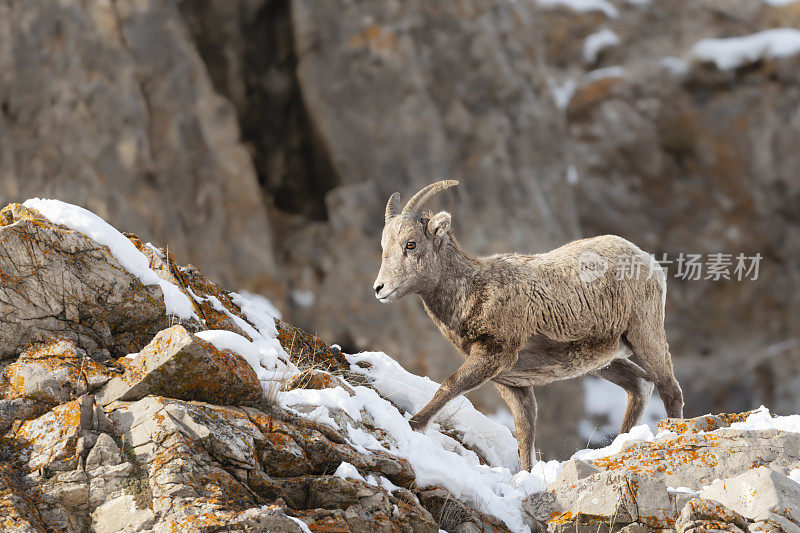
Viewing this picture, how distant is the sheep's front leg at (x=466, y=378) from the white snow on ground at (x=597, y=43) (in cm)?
2797

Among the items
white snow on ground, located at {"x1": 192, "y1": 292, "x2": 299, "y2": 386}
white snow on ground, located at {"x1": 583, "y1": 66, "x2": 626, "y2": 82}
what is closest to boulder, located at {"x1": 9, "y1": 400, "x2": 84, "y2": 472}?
white snow on ground, located at {"x1": 192, "y1": 292, "x2": 299, "y2": 386}

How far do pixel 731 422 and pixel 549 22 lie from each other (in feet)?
96.1

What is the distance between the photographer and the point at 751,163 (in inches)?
1202

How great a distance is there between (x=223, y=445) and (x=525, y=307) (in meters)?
3.57

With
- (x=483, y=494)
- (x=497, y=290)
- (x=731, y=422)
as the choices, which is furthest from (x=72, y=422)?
(x=731, y=422)

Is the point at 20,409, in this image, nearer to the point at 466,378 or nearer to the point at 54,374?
the point at 54,374

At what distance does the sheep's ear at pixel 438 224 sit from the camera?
7977mm

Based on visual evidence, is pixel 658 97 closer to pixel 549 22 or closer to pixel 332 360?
pixel 549 22

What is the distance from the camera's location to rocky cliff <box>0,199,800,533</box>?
479 cm

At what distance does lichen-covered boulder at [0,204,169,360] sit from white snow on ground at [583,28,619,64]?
29703mm

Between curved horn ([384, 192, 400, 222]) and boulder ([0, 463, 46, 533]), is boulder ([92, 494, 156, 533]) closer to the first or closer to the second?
boulder ([0, 463, 46, 533])

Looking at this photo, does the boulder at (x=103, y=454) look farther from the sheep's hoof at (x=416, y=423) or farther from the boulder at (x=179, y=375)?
the sheep's hoof at (x=416, y=423)

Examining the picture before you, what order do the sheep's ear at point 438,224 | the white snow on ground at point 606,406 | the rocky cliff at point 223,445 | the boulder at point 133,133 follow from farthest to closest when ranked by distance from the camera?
the white snow on ground at point 606,406, the boulder at point 133,133, the sheep's ear at point 438,224, the rocky cliff at point 223,445

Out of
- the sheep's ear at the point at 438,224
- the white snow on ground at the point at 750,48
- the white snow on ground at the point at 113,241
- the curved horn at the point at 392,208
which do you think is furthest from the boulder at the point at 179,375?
the white snow on ground at the point at 750,48
